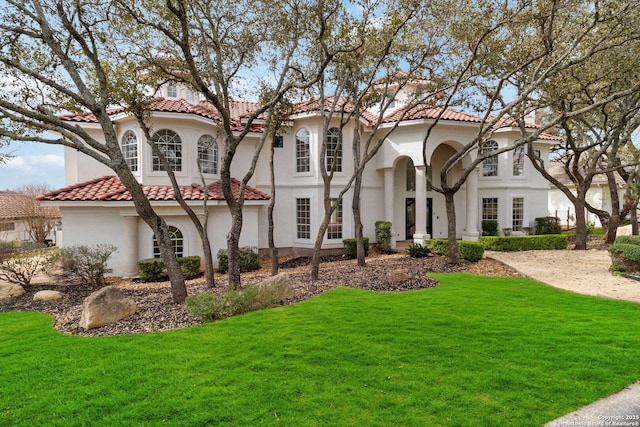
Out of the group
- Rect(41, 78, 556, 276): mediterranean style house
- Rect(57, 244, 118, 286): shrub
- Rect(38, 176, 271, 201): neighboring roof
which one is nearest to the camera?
Rect(57, 244, 118, 286): shrub

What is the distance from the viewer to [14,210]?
29.8 meters

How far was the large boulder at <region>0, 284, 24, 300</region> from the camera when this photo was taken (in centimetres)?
1112

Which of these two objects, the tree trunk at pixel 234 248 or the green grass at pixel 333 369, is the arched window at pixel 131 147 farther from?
the green grass at pixel 333 369

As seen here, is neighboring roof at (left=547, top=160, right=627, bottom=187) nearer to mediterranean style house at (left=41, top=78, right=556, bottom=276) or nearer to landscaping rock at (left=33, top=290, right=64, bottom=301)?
mediterranean style house at (left=41, top=78, right=556, bottom=276)

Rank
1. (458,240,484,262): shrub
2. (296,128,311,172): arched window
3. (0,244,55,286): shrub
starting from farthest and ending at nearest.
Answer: (296,128,311,172): arched window → (458,240,484,262): shrub → (0,244,55,286): shrub

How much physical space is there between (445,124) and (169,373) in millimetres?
17109

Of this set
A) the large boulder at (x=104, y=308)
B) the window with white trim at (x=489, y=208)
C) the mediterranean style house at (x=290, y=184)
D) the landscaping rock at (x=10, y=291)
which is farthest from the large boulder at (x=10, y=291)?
the window with white trim at (x=489, y=208)

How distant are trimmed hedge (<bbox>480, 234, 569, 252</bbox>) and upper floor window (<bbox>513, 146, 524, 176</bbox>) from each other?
5.64 m

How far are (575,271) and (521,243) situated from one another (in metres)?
4.95

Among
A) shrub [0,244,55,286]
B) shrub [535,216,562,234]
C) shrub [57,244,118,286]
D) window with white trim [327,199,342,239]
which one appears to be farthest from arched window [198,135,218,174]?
shrub [535,216,562,234]

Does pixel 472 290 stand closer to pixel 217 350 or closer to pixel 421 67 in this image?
pixel 217 350

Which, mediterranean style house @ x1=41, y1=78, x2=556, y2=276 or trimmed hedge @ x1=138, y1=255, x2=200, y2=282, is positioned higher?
mediterranean style house @ x1=41, y1=78, x2=556, y2=276

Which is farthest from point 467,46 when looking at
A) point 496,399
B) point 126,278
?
point 126,278

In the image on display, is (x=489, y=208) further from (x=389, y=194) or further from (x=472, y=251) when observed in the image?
(x=472, y=251)
